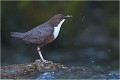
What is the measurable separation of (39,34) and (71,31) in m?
4.42

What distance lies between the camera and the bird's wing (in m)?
7.71

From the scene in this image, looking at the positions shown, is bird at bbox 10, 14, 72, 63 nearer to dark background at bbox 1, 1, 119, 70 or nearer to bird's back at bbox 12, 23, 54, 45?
bird's back at bbox 12, 23, 54, 45

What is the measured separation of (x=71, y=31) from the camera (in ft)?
39.8

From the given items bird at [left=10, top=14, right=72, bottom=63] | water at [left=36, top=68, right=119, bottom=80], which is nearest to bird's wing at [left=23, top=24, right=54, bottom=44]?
bird at [left=10, top=14, right=72, bottom=63]

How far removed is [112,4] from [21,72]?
577 cm

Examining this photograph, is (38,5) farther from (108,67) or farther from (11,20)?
(108,67)

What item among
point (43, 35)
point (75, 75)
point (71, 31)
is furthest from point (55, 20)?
point (71, 31)

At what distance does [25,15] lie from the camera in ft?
39.9

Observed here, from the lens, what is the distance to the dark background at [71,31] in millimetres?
12039

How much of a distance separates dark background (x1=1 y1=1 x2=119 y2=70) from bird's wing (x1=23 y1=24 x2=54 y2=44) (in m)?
4.10

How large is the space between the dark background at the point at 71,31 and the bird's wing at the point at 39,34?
13.4 feet

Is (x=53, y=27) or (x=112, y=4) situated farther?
(x=112, y=4)

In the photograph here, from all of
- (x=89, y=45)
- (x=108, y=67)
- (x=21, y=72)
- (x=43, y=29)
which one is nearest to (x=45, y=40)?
(x=43, y=29)

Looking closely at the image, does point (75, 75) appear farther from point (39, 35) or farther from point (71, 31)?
point (71, 31)
